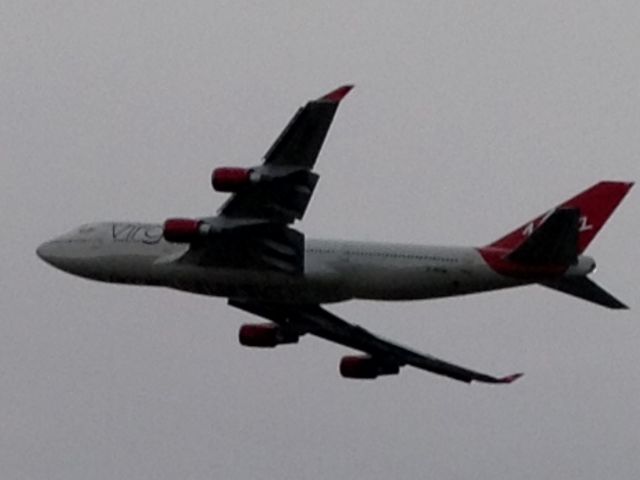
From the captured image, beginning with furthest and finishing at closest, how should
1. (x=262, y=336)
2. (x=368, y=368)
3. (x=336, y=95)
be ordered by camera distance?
(x=368, y=368) → (x=262, y=336) → (x=336, y=95)

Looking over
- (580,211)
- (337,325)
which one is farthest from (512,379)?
(580,211)

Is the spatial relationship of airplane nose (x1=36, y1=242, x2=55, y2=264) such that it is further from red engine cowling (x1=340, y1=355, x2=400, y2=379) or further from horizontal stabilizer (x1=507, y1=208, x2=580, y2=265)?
horizontal stabilizer (x1=507, y1=208, x2=580, y2=265)

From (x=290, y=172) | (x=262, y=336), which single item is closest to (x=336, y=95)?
(x=290, y=172)

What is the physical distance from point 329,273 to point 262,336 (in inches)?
383

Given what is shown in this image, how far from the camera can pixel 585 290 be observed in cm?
11394

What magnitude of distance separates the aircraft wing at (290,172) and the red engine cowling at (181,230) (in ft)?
4.31

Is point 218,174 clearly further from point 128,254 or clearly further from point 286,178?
point 128,254

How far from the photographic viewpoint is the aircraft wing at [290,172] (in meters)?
110

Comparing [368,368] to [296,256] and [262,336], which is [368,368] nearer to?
[262,336]

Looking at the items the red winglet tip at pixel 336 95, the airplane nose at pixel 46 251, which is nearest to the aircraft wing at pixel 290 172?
the red winglet tip at pixel 336 95

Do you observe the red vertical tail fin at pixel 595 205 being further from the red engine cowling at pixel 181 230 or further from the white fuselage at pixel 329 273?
the red engine cowling at pixel 181 230

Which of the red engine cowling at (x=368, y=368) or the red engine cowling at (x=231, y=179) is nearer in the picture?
the red engine cowling at (x=231, y=179)

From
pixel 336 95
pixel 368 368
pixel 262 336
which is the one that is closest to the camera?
pixel 336 95

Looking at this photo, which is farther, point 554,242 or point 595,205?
point 595,205
